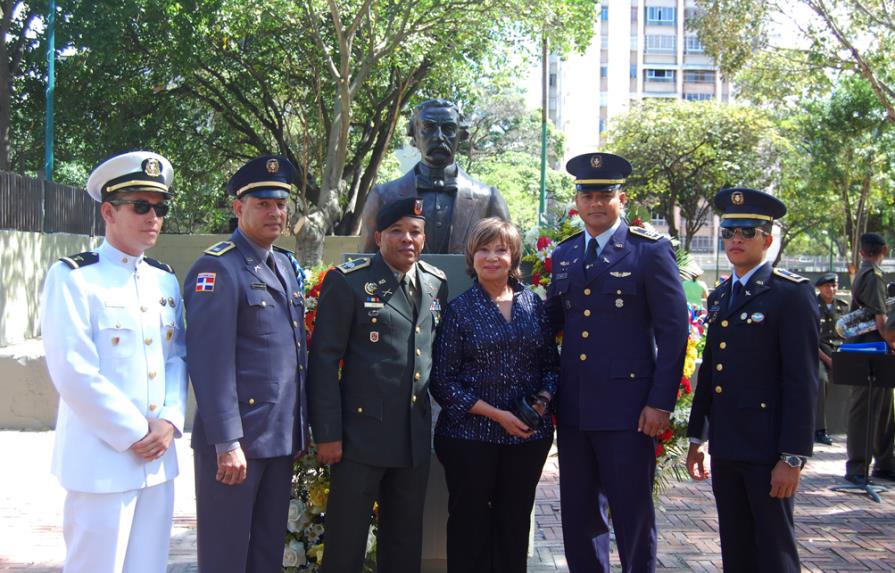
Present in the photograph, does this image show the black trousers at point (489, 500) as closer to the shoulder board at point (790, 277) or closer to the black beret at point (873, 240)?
the shoulder board at point (790, 277)

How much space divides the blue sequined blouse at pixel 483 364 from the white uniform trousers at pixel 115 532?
4.22ft

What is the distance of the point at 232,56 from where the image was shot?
794 inches

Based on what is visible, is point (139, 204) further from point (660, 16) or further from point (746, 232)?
point (660, 16)

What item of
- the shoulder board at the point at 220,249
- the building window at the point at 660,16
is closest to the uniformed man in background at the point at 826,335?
the shoulder board at the point at 220,249

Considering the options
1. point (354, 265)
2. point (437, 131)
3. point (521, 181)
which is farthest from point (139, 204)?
point (521, 181)

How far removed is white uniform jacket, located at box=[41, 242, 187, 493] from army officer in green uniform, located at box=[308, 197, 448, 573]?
2.15ft

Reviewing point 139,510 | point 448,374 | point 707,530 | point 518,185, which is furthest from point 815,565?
point 518,185

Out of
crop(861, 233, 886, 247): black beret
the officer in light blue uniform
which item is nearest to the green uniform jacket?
the officer in light blue uniform

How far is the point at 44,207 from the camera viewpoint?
12523 millimetres

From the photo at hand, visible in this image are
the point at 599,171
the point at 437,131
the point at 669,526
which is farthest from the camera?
the point at 669,526

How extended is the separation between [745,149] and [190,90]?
2270cm

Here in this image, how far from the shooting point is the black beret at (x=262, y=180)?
12.1 feet

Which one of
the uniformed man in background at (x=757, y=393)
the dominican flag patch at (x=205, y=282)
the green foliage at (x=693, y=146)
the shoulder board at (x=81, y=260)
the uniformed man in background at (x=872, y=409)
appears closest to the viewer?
the shoulder board at (x=81, y=260)

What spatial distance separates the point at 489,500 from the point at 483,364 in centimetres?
63
